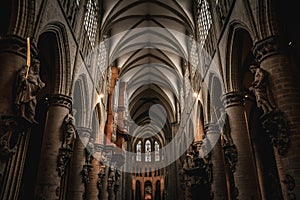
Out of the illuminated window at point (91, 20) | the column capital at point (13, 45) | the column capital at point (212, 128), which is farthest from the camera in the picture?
the illuminated window at point (91, 20)

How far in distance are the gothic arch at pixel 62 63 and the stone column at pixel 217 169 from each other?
7.28 m

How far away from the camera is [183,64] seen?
966 inches

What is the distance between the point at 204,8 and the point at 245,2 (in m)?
7.51

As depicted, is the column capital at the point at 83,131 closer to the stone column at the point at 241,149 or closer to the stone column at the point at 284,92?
the stone column at the point at 241,149

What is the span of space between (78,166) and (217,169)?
671 centimetres

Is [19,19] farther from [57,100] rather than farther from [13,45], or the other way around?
[57,100]

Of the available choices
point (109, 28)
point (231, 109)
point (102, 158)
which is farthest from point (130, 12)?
point (231, 109)

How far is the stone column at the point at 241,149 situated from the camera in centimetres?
950

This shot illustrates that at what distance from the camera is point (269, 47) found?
24.5 feet

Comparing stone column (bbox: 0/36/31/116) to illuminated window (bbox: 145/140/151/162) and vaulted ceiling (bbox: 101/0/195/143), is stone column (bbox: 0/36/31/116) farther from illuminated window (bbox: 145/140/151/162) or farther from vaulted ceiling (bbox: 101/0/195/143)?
illuminated window (bbox: 145/140/151/162)

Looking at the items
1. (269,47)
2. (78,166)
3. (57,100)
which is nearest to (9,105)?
(57,100)

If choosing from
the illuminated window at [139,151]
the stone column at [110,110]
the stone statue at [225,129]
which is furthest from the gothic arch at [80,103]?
the illuminated window at [139,151]

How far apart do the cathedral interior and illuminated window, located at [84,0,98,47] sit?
9 cm

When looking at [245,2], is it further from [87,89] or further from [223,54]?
[87,89]
